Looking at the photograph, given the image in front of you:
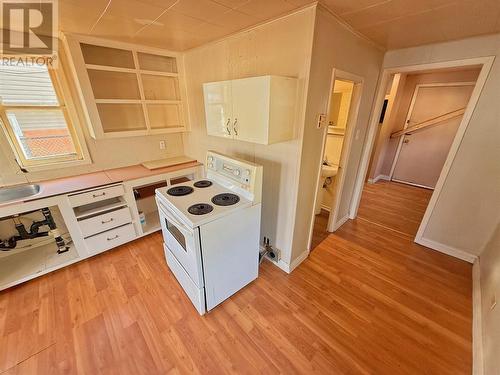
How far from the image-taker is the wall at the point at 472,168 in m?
1.82

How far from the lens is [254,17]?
1.46m

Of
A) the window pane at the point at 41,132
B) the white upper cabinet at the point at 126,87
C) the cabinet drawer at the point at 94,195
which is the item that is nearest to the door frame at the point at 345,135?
the white upper cabinet at the point at 126,87

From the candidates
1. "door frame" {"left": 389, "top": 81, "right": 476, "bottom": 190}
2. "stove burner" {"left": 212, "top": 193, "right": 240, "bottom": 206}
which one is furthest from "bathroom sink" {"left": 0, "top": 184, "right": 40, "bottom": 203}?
"door frame" {"left": 389, "top": 81, "right": 476, "bottom": 190}

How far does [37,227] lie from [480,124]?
4.57m

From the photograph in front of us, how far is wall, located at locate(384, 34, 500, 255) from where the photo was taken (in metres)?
1.82

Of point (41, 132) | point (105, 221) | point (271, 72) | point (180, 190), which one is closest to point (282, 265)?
point (180, 190)

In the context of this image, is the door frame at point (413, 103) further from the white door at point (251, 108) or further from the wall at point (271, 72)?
the white door at point (251, 108)

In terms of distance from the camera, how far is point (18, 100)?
1899 millimetres

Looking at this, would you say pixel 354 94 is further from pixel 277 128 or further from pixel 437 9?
pixel 277 128

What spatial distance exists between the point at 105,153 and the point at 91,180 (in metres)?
0.47

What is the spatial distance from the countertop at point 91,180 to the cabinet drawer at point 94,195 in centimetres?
6

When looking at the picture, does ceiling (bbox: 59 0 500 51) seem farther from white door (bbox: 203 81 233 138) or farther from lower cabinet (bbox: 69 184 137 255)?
lower cabinet (bbox: 69 184 137 255)

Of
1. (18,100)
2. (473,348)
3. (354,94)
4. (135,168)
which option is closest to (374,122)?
(354,94)

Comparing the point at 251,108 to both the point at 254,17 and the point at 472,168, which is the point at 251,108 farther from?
the point at 472,168
